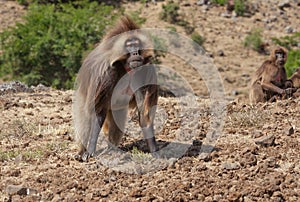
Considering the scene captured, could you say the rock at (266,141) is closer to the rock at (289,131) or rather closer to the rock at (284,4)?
the rock at (289,131)

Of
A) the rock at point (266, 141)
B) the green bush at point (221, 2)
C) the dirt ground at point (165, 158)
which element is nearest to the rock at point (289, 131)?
the dirt ground at point (165, 158)

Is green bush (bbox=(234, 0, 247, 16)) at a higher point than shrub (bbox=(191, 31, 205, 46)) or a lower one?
higher

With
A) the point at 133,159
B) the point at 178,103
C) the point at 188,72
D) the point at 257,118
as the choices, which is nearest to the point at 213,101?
the point at 178,103

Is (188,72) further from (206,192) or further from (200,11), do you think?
(206,192)

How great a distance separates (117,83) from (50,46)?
38.2 ft

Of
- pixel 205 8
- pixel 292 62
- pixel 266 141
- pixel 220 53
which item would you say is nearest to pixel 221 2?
pixel 205 8

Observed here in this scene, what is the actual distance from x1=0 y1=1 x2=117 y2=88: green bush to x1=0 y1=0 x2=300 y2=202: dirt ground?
6.86 m

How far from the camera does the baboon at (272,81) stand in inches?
399

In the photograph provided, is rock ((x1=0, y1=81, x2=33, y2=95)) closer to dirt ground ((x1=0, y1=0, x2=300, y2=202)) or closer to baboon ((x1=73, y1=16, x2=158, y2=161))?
dirt ground ((x1=0, y1=0, x2=300, y2=202))

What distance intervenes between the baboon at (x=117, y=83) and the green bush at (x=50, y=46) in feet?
32.2

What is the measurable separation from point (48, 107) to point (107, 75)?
319 cm

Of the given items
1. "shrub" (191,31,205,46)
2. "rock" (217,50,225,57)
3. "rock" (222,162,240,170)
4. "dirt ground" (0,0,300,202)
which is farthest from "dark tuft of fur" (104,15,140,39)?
"shrub" (191,31,205,46)

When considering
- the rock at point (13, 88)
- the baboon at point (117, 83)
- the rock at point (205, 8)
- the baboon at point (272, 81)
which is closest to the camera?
the baboon at point (117, 83)

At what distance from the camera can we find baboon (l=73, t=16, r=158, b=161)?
5.81 metres
